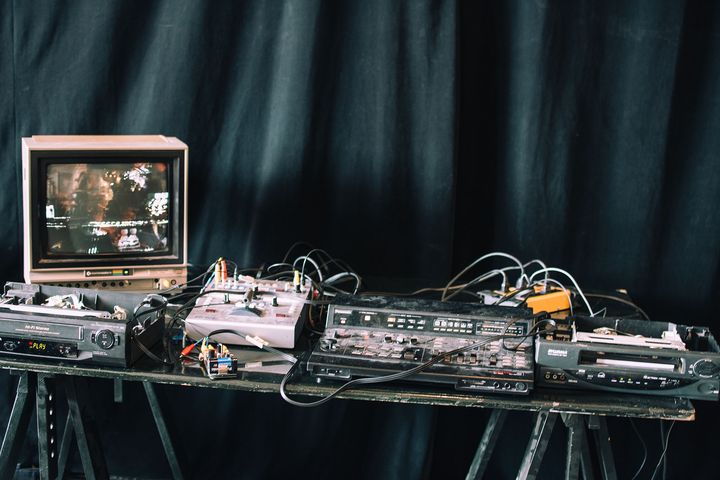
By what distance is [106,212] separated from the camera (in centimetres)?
223

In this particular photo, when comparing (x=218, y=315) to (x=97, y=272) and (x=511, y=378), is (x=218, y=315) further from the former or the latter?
(x=511, y=378)

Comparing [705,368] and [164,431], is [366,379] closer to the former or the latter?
[705,368]

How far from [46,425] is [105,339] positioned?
356mm

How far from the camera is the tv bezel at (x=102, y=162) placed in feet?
6.98

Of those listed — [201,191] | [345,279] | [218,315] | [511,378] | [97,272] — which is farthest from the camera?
[201,191]

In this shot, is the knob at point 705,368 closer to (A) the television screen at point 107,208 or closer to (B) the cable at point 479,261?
(B) the cable at point 479,261

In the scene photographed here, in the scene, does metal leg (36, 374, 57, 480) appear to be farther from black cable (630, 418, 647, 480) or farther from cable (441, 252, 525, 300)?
black cable (630, 418, 647, 480)

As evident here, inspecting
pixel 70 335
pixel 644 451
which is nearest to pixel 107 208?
pixel 70 335

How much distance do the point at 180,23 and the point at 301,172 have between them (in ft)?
1.74

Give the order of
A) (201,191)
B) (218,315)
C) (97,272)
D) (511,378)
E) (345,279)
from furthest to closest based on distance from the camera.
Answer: (201,191)
(345,279)
(97,272)
(218,315)
(511,378)

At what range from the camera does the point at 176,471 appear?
2.61 metres

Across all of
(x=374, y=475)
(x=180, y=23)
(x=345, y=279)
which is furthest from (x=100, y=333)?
(x=374, y=475)

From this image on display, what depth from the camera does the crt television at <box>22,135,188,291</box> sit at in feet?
7.06

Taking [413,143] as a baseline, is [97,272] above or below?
below
